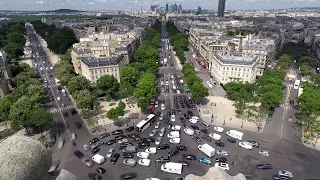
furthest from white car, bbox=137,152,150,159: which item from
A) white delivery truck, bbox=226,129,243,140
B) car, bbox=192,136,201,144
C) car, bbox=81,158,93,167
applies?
white delivery truck, bbox=226,129,243,140

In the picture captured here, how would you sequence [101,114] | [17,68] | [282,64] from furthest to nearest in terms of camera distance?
[282,64] < [17,68] < [101,114]

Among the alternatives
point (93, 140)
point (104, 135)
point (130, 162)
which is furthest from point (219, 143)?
point (93, 140)

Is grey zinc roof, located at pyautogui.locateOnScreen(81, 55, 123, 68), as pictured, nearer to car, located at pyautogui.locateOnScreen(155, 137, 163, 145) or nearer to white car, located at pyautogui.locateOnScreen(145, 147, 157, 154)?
car, located at pyautogui.locateOnScreen(155, 137, 163, 145)

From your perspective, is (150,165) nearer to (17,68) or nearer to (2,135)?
(2,135)

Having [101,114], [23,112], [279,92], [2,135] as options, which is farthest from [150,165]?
[279,92]

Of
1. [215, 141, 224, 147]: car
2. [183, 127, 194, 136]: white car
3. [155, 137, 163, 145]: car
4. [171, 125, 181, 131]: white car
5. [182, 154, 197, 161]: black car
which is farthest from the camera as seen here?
[171, 125, 181, 131]: white car

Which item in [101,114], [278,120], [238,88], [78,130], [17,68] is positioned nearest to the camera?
[78,130]

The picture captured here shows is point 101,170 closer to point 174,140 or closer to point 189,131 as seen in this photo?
point 174,140
